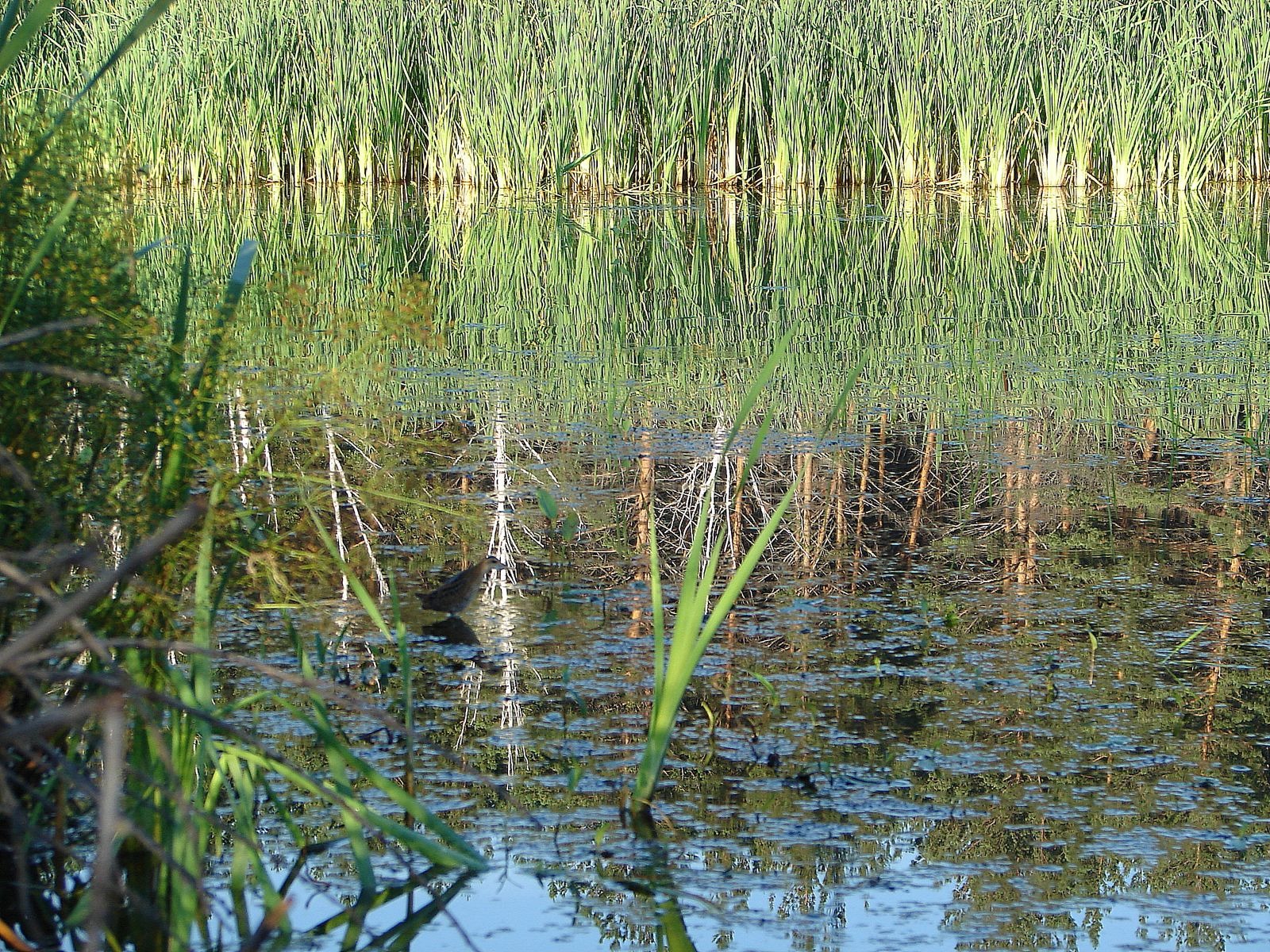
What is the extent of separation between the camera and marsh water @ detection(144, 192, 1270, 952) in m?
2.50

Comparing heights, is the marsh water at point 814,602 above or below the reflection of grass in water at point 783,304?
below

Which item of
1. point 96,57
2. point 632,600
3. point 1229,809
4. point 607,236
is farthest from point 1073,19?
point 1229,809

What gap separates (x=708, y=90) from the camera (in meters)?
12.0

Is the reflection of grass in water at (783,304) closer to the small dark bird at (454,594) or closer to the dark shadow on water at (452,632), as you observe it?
the small dark bird at (454,594)

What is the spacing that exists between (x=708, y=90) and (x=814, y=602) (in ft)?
29.0

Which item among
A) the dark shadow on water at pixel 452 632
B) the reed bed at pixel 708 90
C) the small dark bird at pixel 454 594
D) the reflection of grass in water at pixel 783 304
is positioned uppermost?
the reed bed at pixel 708 90

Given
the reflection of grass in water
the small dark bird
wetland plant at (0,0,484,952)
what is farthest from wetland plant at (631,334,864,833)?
the small dark bird

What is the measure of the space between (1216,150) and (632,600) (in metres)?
9.65

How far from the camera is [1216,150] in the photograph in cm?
1198

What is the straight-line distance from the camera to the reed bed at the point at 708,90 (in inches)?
464

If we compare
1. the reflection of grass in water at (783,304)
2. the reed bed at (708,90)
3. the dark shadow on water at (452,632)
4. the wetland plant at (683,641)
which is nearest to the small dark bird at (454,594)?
the dark shadow on water at (452,632)

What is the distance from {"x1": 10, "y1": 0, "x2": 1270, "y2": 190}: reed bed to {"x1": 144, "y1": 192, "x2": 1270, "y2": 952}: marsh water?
4373 millimetres

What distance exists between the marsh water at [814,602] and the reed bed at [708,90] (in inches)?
172

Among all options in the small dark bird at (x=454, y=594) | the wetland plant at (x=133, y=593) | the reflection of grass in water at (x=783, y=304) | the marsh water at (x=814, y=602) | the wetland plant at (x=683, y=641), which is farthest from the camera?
the reflection of grass in water at (x=783, y=304)
